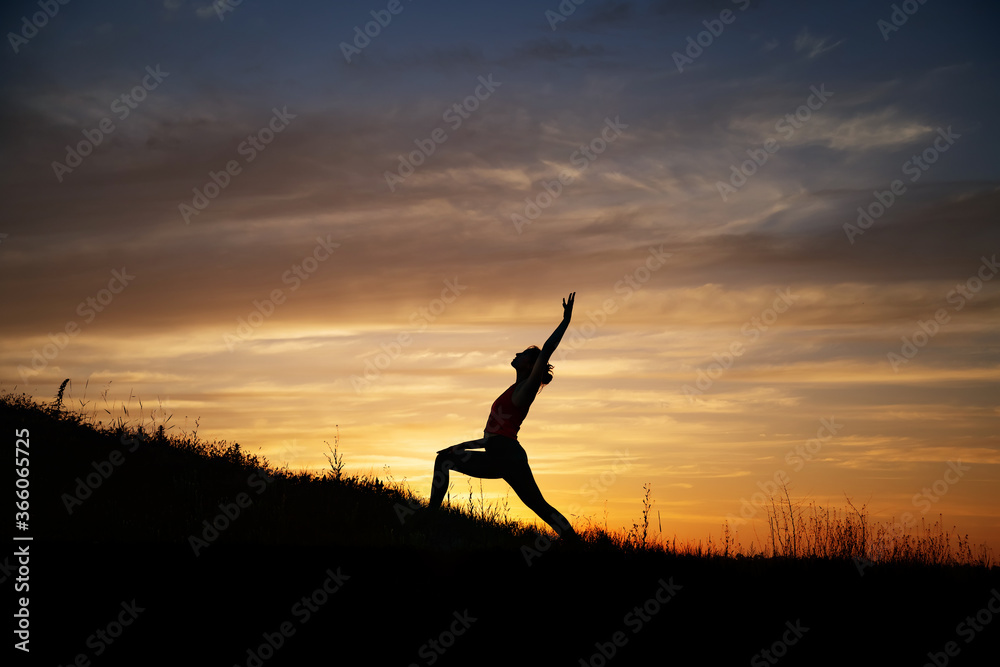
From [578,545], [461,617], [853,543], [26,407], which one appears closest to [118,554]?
[461,617]

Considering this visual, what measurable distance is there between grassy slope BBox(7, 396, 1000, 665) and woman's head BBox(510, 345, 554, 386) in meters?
2.31

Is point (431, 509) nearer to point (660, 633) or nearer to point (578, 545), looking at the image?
point (578, 545)

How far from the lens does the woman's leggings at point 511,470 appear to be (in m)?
10.4

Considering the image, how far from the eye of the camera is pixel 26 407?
18.7 meters

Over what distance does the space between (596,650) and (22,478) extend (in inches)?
438

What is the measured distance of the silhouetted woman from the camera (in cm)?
1036

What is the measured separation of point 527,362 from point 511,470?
1.44 meters
